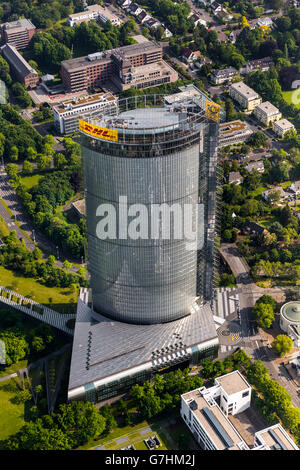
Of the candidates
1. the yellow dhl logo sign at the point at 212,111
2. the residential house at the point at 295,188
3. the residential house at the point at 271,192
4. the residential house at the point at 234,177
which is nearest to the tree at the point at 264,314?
the residential house at the point at 271,192

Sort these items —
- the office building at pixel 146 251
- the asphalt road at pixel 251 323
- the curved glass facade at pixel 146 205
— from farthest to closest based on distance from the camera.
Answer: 1. the asphalt road at pixel 251 323
2. the office building at pixel 146 251
3. the curved glass facade at pixel 146 205

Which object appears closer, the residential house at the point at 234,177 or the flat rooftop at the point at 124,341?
the flat rooftop at the point at 124,341

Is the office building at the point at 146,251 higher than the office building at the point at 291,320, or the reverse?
the office building at the point at 146,251

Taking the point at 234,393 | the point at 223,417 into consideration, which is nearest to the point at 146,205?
the point at 234,393

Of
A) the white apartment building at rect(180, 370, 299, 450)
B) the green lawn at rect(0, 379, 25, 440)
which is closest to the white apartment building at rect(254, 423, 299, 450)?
the white apartment building at rect(180, 370, 299, 450)

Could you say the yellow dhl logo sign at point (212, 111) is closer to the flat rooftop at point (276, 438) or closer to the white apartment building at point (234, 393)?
the white apartment building at point (234, 393)

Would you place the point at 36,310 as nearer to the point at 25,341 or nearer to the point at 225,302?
the point at 25,341

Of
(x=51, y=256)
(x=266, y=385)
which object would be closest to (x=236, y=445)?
(x=266, y=385)
